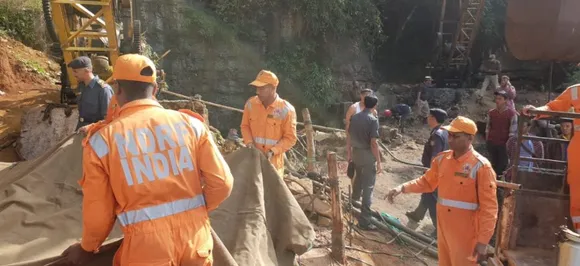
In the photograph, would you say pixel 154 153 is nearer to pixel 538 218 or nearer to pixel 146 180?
pixel 146 180

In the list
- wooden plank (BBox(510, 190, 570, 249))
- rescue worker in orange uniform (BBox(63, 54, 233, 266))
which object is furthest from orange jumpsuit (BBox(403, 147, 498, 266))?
rescue worker in orange uniform (BBox(63, 54, 233, 266))

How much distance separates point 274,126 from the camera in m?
5.05

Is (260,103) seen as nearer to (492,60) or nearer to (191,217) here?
(191,217)

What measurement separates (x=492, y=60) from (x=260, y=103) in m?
14.5

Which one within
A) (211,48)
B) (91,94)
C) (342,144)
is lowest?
(342,144)

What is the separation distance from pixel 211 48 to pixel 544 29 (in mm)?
12874

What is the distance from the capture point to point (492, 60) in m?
17.3

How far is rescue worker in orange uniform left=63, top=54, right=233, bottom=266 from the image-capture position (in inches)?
85.3

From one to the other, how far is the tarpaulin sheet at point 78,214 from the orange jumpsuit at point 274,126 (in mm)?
1467

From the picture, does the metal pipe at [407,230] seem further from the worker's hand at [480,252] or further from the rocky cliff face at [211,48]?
the rocky cliff face at [211,48]

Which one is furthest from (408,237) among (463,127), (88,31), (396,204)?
(88,31)

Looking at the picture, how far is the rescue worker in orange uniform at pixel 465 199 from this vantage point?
3.84m

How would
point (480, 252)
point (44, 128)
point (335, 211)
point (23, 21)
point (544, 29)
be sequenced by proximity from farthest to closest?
point (23, 21)
point (44, 128)
point (544, 29)
point (335, 211)
point (480, 252)

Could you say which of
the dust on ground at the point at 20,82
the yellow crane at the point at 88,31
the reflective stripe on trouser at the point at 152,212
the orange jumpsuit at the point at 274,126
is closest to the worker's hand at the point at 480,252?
the orange jumpsuit at the point at 274,126
